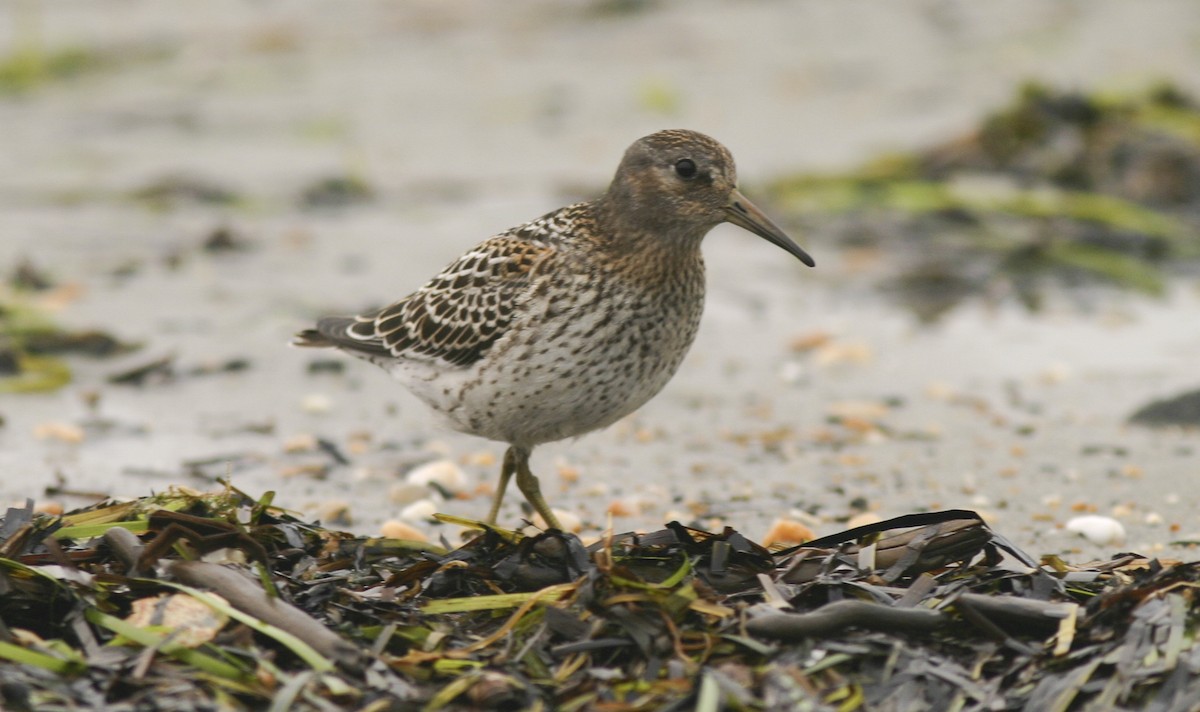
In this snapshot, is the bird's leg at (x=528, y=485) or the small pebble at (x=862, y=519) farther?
the small pebble at (x=862, y=519)

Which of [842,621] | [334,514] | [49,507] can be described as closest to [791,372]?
[334,514]

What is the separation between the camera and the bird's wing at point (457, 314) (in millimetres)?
5270

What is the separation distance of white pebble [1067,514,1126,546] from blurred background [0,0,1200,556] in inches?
0.6

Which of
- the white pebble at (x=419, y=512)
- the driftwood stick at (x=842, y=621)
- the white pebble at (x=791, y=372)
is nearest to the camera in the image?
the driftwood stick at (x=842, y=621)

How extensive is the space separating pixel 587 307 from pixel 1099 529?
1.88 m

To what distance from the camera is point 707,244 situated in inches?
366

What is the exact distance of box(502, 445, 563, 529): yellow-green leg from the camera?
5.31m

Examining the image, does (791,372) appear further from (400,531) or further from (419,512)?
(400,531)

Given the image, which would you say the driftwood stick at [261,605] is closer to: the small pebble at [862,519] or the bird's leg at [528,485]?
the bird's leg at [528,485]

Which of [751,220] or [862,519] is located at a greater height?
[751,220]

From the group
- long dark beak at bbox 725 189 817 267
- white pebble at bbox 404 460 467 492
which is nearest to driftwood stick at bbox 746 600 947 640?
long dark beak at bbox 725 189 817 267

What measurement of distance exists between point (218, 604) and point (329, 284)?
488cm

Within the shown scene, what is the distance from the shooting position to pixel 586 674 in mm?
3672

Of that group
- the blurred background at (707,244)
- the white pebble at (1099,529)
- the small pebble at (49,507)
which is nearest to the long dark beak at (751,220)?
the blurred background at (707,244)
